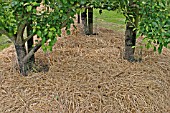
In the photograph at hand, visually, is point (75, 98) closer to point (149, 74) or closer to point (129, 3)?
point (149, 74)

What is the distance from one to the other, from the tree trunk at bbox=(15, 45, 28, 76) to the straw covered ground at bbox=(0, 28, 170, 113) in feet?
0.26

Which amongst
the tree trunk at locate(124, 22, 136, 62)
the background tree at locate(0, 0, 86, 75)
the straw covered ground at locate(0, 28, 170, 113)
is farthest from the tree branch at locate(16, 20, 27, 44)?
the tree trunk at locate(124, 22, 136, 62)

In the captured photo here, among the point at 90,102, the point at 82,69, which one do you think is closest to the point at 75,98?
the point at 90,102

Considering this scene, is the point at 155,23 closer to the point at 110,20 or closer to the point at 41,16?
the point at 41,16

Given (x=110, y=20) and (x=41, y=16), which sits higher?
(x=41, y=16)

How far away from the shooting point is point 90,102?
8.57 feet

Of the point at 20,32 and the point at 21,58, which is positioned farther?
the point at 21,58

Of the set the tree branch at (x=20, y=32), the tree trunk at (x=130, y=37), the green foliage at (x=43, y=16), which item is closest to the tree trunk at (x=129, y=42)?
the tree trunk at (x=130, y=37)

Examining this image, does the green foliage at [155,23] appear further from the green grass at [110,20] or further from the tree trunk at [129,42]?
the green grass at [110,20]

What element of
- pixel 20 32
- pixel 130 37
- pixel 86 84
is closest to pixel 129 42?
pixel 130 37

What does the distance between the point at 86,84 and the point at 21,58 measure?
0.80 metres

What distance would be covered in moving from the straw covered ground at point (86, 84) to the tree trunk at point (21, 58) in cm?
8

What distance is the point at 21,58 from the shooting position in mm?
2922

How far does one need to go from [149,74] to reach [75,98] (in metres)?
1.00
